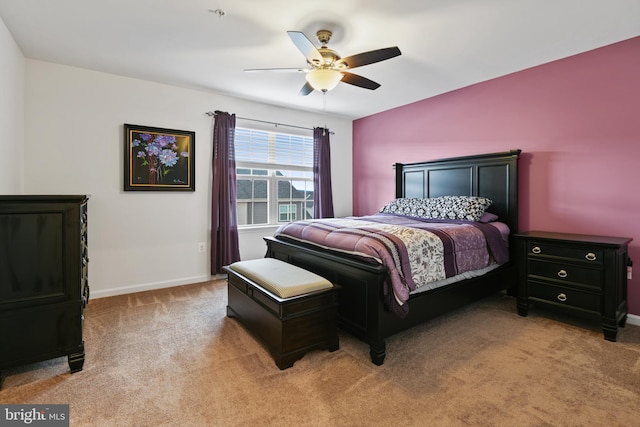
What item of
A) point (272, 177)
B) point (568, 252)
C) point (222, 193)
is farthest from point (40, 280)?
point (568, 252)

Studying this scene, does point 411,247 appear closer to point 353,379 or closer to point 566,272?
point 353,379

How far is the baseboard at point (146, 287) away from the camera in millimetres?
3422

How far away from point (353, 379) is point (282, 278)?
2.63 feet

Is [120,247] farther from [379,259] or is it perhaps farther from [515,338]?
[515,338]

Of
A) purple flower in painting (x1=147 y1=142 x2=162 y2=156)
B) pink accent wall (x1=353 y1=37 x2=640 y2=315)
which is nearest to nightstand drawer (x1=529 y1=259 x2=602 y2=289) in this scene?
pink accent wall (x1=353 y1=37 x2=640 y2=315)

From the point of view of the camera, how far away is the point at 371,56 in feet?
7.64

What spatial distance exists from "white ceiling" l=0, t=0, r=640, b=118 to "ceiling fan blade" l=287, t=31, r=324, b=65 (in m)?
0.25

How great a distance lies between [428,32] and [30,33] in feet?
10.9

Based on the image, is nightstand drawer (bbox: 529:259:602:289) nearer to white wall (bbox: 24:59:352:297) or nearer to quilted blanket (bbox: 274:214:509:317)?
quilted blanket (bbox: 274:214:509:317)

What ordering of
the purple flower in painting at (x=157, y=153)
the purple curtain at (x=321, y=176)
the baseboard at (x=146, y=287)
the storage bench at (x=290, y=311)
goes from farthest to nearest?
the purple curtain at (x=321, y=176) < the purple flower in painting at (x=157, y=153) < the baseboard at (x=146, y=287) < the storage bench at (x=290, y=311)

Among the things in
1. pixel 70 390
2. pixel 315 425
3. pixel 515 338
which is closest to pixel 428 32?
pixel 515 338

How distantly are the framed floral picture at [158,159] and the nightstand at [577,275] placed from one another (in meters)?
3.77

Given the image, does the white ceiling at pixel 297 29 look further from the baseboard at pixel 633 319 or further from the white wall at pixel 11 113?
the baseboard at pixel 633 319

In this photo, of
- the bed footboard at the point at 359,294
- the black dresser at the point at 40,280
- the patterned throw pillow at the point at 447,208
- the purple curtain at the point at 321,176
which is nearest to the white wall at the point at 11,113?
the black dresser at the point at 40,280
